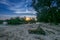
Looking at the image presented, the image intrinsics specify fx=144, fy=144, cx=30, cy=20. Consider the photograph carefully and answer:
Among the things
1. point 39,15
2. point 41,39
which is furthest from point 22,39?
point 39,15

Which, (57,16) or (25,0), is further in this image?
(57,16)

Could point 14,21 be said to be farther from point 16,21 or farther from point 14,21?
point 16,21

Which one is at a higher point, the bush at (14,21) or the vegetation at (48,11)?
the vegetation at (48,11)

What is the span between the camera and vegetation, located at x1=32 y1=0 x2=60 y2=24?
9.25 metres

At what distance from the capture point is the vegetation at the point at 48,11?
9250mm

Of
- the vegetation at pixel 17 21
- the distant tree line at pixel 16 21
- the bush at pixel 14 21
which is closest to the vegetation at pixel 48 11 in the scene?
the distant tree line at pixel 16 21

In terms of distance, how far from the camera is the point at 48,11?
9.37m

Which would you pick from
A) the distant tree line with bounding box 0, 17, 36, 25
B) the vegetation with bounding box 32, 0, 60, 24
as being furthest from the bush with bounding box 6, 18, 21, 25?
the vegetation with bounding box 32, 0, 60, 24

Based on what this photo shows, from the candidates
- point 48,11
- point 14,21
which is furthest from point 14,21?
point 48,11

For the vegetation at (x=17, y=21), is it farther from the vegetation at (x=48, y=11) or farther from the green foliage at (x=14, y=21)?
the vegetation at (x=48, y=11)

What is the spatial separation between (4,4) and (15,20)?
3.86 feet

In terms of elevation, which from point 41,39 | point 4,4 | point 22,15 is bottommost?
point 41,39

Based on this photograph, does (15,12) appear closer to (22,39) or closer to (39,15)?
(39,15)

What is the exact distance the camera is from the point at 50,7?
30.8ft
